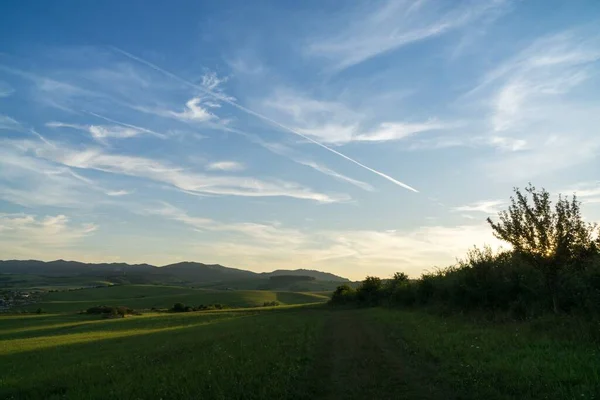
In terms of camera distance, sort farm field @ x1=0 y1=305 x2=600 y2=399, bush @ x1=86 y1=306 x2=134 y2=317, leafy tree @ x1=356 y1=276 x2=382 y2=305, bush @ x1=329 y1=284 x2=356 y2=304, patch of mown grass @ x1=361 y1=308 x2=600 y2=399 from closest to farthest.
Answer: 1. patch of mown grass @ x1=361 y1=308 x2=600 y2=399
2. farm field @ x1=0 y1=305 x2=600 y2=399
3. leafy tree @ x1=356 y1=276 x2=382 y2=305
4. bush @ x1=86 y1=306 x2=134 y2=317
5. bush @ x1=329 y1=284 x2=356 y2=304

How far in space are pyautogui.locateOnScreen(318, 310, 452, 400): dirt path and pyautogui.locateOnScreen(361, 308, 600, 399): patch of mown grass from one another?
751mm

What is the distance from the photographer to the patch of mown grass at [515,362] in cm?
1207

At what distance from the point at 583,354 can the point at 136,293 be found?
178 m

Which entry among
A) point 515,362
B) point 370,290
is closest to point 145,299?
point 370,290

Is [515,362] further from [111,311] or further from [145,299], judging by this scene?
[145,299]

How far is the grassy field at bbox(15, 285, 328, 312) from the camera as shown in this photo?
416 feet

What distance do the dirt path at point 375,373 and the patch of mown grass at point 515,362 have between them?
0.75 metres

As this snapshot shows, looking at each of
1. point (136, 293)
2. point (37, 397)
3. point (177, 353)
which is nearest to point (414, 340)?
point (177, 353)

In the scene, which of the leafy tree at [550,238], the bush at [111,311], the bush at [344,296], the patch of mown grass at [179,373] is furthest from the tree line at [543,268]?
the bush at [111,311]

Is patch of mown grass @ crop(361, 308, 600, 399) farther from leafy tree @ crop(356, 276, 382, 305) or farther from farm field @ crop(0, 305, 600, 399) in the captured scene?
leafy tree @ crop(356, 276, 382, 305)

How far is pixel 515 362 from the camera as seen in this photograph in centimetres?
1534

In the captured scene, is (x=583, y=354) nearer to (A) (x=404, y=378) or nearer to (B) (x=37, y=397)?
Result: (A) (x=404, y=378)

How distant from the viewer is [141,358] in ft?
79.0

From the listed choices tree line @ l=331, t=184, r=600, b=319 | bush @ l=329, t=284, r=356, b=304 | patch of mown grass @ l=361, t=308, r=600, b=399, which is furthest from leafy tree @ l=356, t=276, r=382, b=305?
patch of mown grass @ l=361, t=308, r=600, b=399
